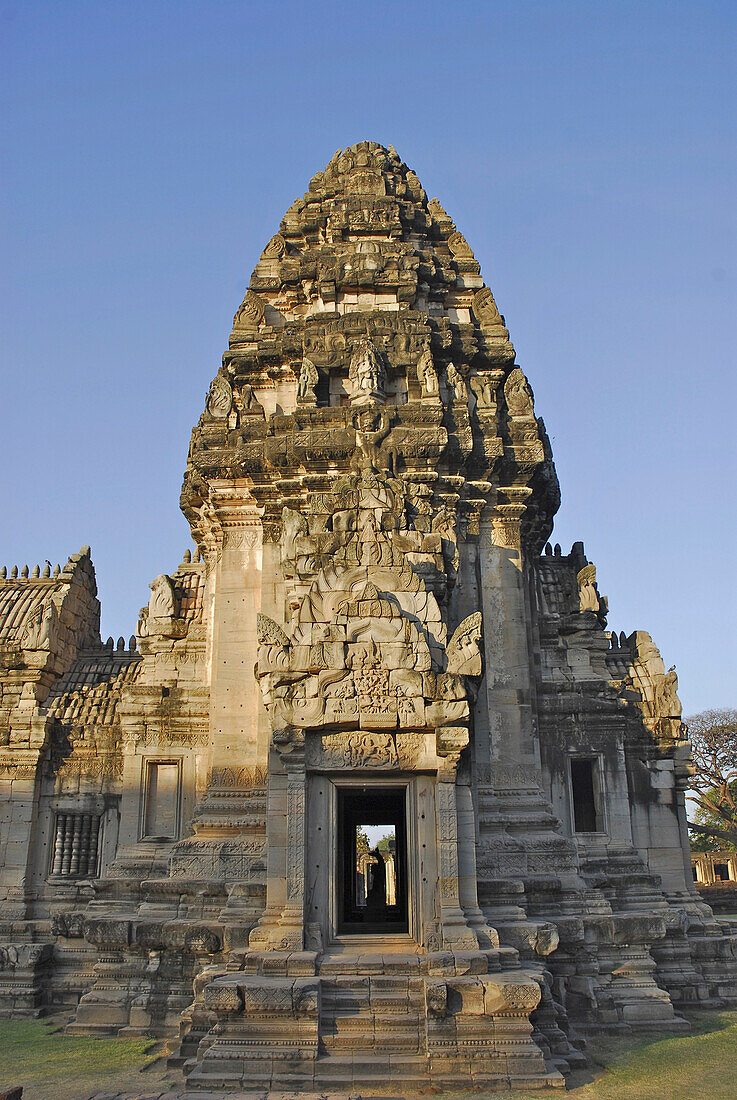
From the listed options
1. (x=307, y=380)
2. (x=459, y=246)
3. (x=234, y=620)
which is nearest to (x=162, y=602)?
(x=234, y=620)

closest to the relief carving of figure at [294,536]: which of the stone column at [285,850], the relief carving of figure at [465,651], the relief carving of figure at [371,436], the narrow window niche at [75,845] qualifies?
the relief carving of figure at [371,436]

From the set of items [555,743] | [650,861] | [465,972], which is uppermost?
[555,743]

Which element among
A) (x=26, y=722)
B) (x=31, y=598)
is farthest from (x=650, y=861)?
(x=31, y=598)

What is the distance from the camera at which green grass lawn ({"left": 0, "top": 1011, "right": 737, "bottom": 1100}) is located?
413 inches

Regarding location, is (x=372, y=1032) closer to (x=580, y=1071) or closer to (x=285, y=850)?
(x=285, y=850)

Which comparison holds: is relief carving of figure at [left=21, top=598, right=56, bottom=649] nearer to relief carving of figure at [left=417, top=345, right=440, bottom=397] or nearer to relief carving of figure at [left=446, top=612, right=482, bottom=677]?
relief carving of figure at [left=417, top=345, right=440, bottom=397]

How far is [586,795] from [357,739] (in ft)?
22.5

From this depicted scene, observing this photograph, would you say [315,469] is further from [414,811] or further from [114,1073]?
[114,1073]

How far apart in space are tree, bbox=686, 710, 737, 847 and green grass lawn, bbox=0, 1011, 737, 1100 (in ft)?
113

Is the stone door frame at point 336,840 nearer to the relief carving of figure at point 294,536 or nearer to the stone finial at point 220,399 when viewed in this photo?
the relief carving of figure at point 294,536

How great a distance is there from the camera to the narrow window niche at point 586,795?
658 inches

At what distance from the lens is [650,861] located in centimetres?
1714

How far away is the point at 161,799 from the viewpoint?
1694 cm

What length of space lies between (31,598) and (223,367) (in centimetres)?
767
